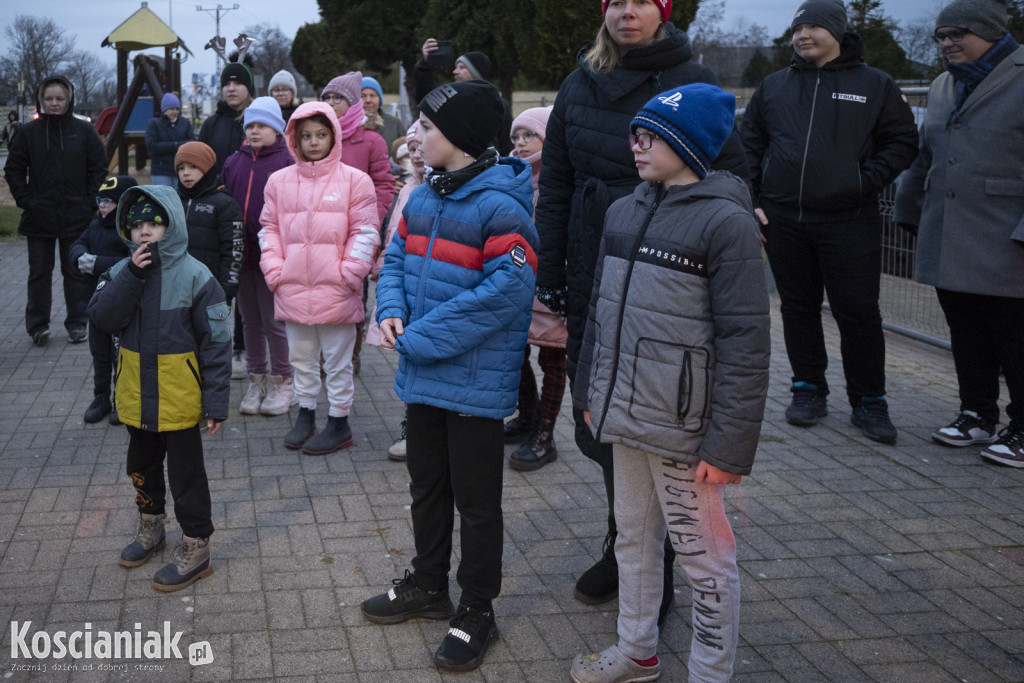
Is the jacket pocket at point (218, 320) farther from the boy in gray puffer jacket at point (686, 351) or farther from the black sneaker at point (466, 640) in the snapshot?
the boy in gray puffer jacket at point (686, 351)

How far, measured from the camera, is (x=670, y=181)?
9.91 ft

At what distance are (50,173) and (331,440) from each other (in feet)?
13.4

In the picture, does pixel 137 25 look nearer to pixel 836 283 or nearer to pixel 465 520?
pixel 836 283

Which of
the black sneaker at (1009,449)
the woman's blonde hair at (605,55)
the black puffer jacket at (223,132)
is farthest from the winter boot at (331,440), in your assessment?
the black sneaker at (1009,449)

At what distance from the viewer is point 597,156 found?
12.4 ft

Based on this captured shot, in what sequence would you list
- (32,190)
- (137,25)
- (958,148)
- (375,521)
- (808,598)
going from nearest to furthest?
(808,598)
(375,521)
(958,148)
(32,190)
(137,25)

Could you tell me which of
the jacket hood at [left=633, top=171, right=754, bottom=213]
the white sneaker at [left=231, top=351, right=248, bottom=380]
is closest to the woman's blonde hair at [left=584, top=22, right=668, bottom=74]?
the jacket hood at [left=633, top=171, right=754, bottom=213]

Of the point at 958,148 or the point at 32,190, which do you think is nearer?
the point at 958,148

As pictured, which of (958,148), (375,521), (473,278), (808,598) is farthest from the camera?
(958,148)

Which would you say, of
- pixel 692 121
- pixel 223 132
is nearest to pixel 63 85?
pixel 223 132

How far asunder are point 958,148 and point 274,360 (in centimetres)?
424

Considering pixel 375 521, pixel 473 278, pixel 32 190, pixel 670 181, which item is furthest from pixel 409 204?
pixel 32 190

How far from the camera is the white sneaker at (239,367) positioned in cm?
715

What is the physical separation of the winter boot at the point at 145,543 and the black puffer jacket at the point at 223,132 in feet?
14.7
